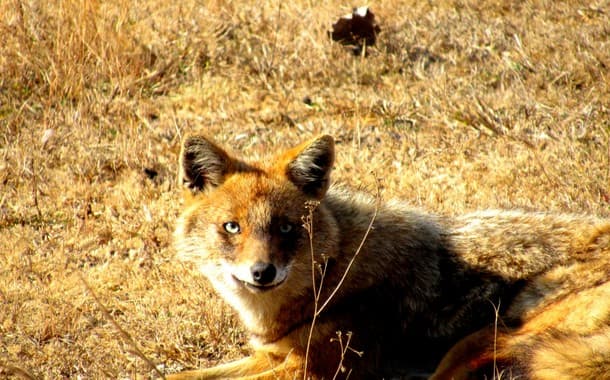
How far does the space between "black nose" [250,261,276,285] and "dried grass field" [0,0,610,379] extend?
107 cm

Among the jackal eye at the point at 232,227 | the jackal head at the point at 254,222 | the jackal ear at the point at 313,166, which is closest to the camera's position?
the jackal head at the point at 254,222

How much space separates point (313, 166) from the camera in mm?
5469

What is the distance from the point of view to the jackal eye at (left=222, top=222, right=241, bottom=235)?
5234 millimetres

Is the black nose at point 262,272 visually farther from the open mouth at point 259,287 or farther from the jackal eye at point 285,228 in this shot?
the jackal eye at point 285,228

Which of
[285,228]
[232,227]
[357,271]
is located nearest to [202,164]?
[232,227]

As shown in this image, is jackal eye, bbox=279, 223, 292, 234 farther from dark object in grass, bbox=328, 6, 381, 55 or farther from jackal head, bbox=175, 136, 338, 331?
dark object in grass, bbox=328, 6, 381, 55

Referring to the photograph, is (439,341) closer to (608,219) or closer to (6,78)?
(608,219)

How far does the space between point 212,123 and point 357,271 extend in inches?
150

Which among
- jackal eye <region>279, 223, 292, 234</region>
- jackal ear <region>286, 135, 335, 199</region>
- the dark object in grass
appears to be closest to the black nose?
jackal eye <region>279, 223, 292, 234</region>

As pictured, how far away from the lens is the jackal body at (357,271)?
16.6ft

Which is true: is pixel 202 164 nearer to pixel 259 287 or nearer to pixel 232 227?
pixel 232 227

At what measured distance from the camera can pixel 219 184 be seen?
5.54 metres

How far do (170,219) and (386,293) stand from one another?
2.60 m

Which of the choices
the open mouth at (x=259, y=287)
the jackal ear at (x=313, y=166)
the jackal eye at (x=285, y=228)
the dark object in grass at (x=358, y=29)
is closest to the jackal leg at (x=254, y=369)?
the open mouth at (x=259, y=287)
